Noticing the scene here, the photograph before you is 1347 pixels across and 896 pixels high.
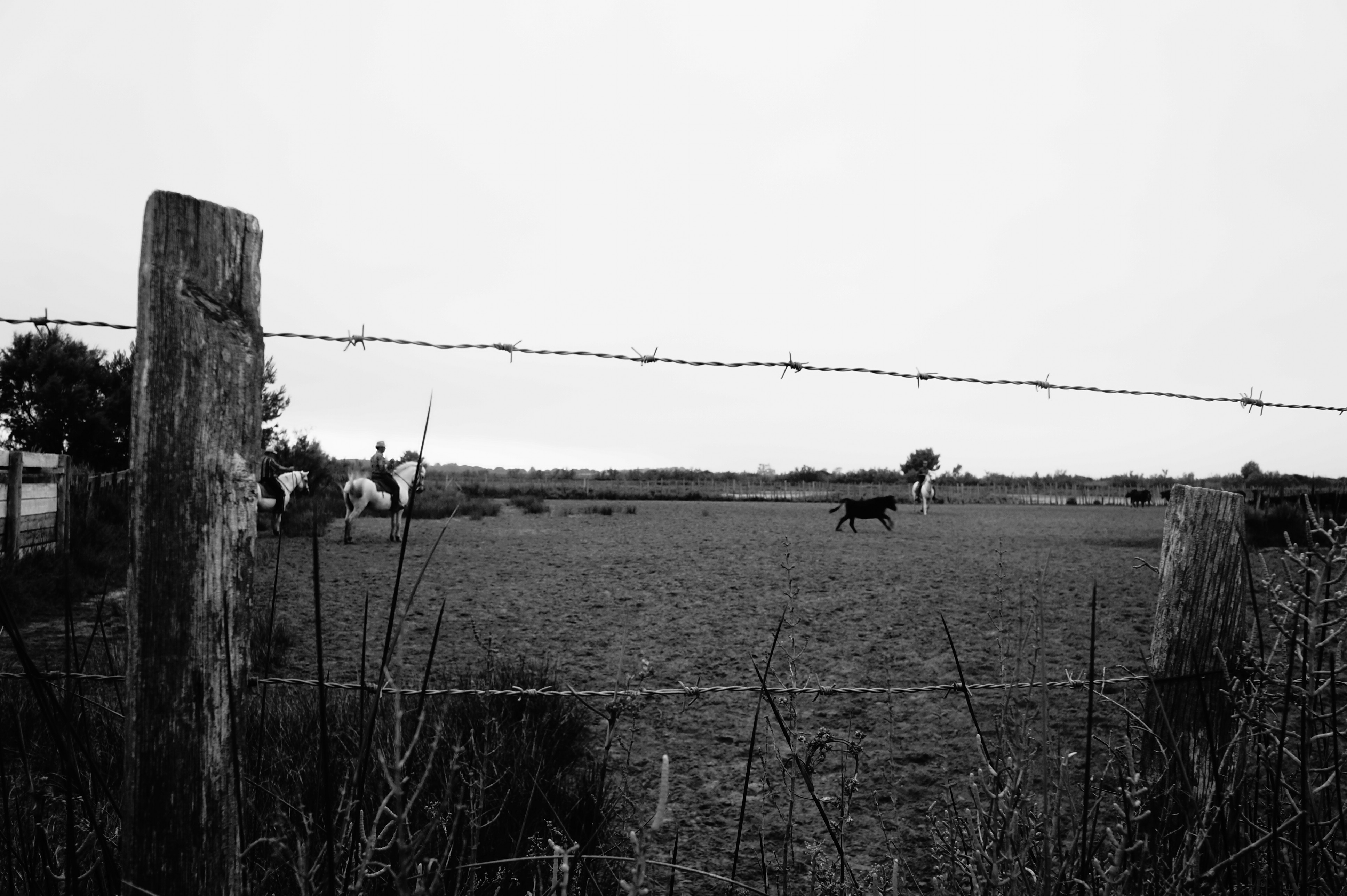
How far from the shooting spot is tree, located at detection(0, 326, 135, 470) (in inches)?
798

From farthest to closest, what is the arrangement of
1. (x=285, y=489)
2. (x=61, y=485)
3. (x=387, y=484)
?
(x=387, y=484)
(x=285, y=489)
(x=61, y=485)

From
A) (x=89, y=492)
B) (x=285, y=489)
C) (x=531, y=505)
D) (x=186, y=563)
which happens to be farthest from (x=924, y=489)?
(x=186, y=563)

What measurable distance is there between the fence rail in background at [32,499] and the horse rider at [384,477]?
5177 mm

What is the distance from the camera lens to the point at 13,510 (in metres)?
7.55

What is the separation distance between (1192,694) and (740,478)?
5335 centimetres

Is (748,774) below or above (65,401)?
below

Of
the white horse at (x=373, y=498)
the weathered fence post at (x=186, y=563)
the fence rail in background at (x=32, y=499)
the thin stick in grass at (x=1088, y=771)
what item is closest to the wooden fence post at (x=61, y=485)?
the fence rail in background at (x=32, y=499)

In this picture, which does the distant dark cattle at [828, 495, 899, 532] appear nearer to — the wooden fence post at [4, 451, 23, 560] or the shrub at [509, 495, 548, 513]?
the shrub at [509, 495, 548, 513]

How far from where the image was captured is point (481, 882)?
6.60 ft

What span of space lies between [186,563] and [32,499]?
8.93 meters

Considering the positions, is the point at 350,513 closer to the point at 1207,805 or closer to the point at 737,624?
the point at 737,624

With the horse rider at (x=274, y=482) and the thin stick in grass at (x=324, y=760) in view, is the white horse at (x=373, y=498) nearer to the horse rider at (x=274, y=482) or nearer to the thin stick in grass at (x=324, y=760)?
the horse rider at (x=274, y=482)

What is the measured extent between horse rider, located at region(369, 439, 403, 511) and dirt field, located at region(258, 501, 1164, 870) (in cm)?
77

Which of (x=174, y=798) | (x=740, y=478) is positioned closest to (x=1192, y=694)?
(x=174, y=798)
